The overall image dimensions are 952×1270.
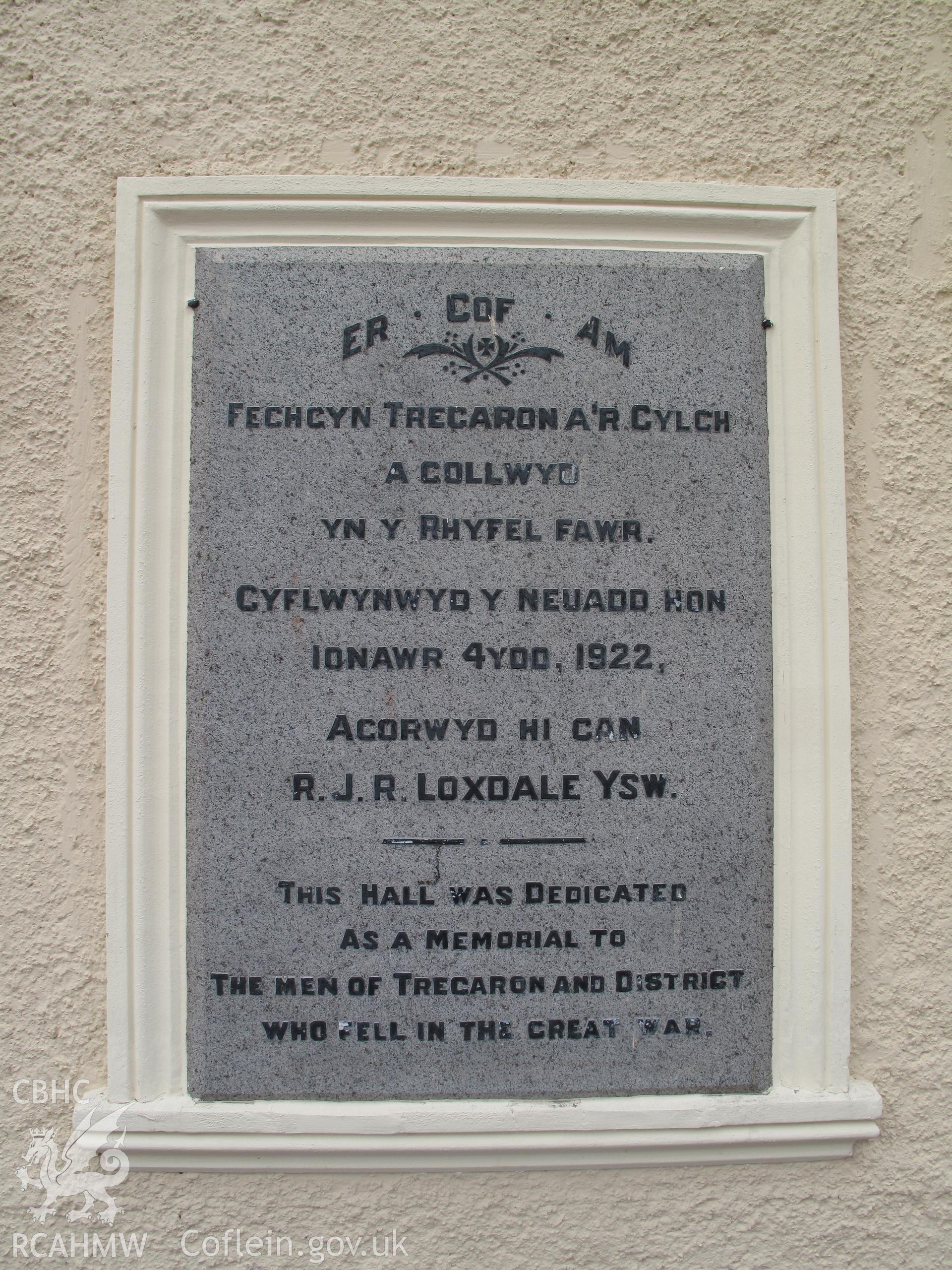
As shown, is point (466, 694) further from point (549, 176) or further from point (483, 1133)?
point (549, 176)

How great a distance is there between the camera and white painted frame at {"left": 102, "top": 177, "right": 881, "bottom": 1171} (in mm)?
1771

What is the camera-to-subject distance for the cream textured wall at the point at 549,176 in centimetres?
181

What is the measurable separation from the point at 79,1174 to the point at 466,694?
1.48 metres

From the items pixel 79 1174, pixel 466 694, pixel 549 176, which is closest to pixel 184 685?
pixel 466 694

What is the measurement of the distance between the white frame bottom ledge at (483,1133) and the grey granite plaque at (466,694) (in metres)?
0.05

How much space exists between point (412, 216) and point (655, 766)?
151 cm

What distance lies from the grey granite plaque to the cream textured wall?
256mm

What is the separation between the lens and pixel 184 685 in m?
1.82

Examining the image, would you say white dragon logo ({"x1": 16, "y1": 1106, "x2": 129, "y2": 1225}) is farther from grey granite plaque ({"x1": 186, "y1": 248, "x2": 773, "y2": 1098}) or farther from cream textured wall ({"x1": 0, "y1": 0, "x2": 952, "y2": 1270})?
grey granite plaque ({"x1": 186, "y1": 248, "x2": 773, "y2": 1098})

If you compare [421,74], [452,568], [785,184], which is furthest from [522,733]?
[421,74]

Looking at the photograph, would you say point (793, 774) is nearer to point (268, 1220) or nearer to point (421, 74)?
point (268, 1220)
